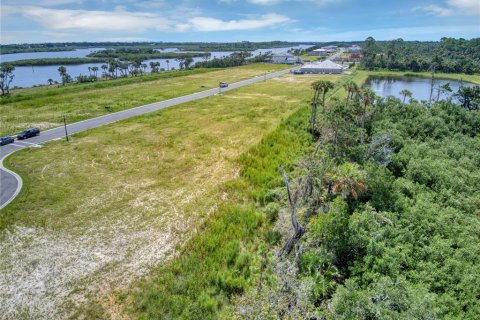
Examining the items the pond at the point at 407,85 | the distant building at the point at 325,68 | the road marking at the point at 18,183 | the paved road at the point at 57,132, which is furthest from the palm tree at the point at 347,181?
the distant building at the point at 325,68

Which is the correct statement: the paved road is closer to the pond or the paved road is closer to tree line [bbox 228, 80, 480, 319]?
tree line [bbox 228, 80, 480, 319]

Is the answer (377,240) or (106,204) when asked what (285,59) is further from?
(377,240)

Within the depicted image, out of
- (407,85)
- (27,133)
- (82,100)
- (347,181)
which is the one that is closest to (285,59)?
(407,85)

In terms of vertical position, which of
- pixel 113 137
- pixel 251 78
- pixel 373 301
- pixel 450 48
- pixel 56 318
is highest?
pixel 450 48

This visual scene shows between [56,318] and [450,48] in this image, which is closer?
[56,318]

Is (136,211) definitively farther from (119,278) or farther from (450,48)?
(450,48)

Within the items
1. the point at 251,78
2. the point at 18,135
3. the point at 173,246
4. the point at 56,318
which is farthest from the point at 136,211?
the point at 251,78
